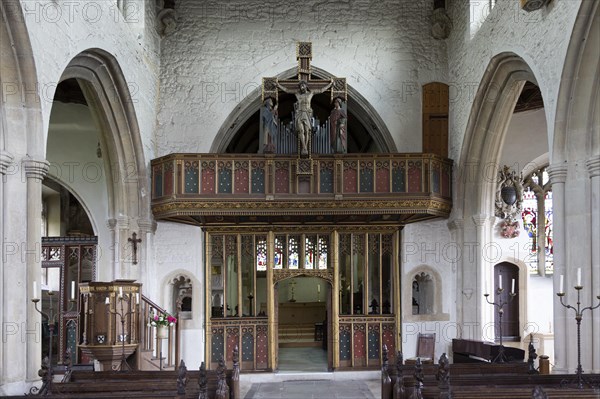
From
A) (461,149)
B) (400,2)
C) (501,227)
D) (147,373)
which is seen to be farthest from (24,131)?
(501,227)

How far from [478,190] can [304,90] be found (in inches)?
154

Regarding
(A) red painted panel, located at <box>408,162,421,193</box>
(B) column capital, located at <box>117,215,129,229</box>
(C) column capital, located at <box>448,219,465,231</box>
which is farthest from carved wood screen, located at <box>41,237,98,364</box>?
(C) column capital, located at <box>448,219,465,231</box>

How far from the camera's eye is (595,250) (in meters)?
9.71

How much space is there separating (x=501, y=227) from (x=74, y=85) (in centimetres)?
939

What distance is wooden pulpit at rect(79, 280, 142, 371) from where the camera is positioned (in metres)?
12.4

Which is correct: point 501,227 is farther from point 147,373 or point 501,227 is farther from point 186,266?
point 147,373

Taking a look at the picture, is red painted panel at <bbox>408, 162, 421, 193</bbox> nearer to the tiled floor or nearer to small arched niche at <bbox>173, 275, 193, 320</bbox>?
the tiled floor

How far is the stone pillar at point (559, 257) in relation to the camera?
10.0m

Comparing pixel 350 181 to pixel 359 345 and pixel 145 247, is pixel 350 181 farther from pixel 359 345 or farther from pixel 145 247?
pixel 145 247

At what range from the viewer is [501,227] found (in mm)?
17062

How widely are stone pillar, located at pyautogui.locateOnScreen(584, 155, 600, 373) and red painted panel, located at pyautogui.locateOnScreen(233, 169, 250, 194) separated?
21.4 feet

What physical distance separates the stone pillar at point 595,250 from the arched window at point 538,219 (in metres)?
8.68

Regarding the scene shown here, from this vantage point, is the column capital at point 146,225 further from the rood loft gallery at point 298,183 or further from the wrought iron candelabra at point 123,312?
the wrought iron candelabra at point 123,312

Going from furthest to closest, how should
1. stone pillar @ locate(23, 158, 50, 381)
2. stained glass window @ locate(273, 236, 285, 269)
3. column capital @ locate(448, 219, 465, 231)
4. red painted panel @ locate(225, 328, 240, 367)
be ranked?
stained glass window @ locate(273, 236, 285, 269) → red painted panel @ locate(225, 328, 240, 367) → column capital @ locate(448, 219, 465, 231) → stone pillar @ locate(23, 158, 50, 381)
